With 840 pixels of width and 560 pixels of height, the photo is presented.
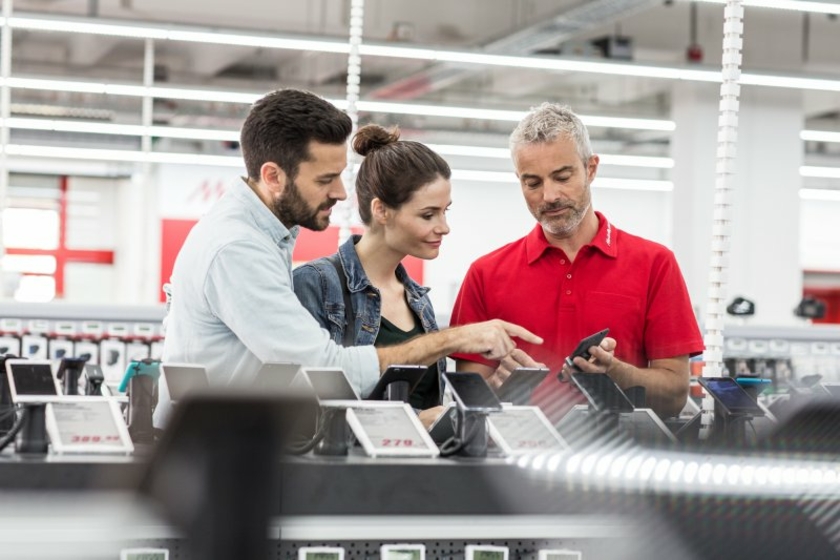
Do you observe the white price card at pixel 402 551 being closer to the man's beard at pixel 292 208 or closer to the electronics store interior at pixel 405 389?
the electronics store interior at pixel 405 389

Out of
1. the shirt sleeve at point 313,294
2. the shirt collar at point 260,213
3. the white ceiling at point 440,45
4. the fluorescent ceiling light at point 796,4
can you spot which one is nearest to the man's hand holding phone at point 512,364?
the shirt sleeve at point 313,294

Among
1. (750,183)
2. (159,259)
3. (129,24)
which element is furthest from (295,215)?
(159,259)

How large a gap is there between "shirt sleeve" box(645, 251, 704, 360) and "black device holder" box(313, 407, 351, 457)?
1058mm

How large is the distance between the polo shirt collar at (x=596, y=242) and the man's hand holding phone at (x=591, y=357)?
0.41m

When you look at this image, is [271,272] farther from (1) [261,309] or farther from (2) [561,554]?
(2) [561,554]

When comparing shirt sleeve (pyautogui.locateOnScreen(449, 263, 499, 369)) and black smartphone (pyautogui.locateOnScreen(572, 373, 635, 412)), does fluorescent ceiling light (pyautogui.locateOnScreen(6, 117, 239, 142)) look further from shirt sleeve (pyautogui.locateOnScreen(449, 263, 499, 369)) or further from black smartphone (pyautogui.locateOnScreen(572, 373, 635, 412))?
black smartphone (pyautogui.locateOnScreen(572, 373, 635, 412))

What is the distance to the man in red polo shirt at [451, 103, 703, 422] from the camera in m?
2.54

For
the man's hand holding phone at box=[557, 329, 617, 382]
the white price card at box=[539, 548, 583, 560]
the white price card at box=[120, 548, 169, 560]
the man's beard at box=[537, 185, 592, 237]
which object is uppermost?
the man's beard at box=[537, 185, 592, 237]

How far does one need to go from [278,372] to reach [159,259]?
1469 cm

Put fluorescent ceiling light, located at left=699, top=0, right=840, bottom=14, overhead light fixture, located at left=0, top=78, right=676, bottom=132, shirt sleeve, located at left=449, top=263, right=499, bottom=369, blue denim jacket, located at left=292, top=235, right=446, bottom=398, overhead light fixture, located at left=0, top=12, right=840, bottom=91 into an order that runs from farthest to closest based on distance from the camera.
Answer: overhead light fixture, located at left=0, top=78, right=676, bottom=132, overhead light fixture, located at left=0, top=12, right=840, bottom=91, fluorescent ceiling light, located at left=699, top=0, right=840, bottom=14, shirt sleeve, located at left=449, top=263, right=499, bottom=369, blue denim jacket, located at left=292, top=235, right=446, bottom=398

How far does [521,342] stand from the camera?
268cm

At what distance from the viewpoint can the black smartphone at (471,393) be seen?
177 cm

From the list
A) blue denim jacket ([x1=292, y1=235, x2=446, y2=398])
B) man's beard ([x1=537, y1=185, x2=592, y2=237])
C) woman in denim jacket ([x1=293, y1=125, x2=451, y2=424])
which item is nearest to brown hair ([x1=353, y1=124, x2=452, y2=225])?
woman in denim jacket ([x1=293, y1=125, x2=451, y2=424])

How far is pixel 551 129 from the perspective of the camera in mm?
2529
